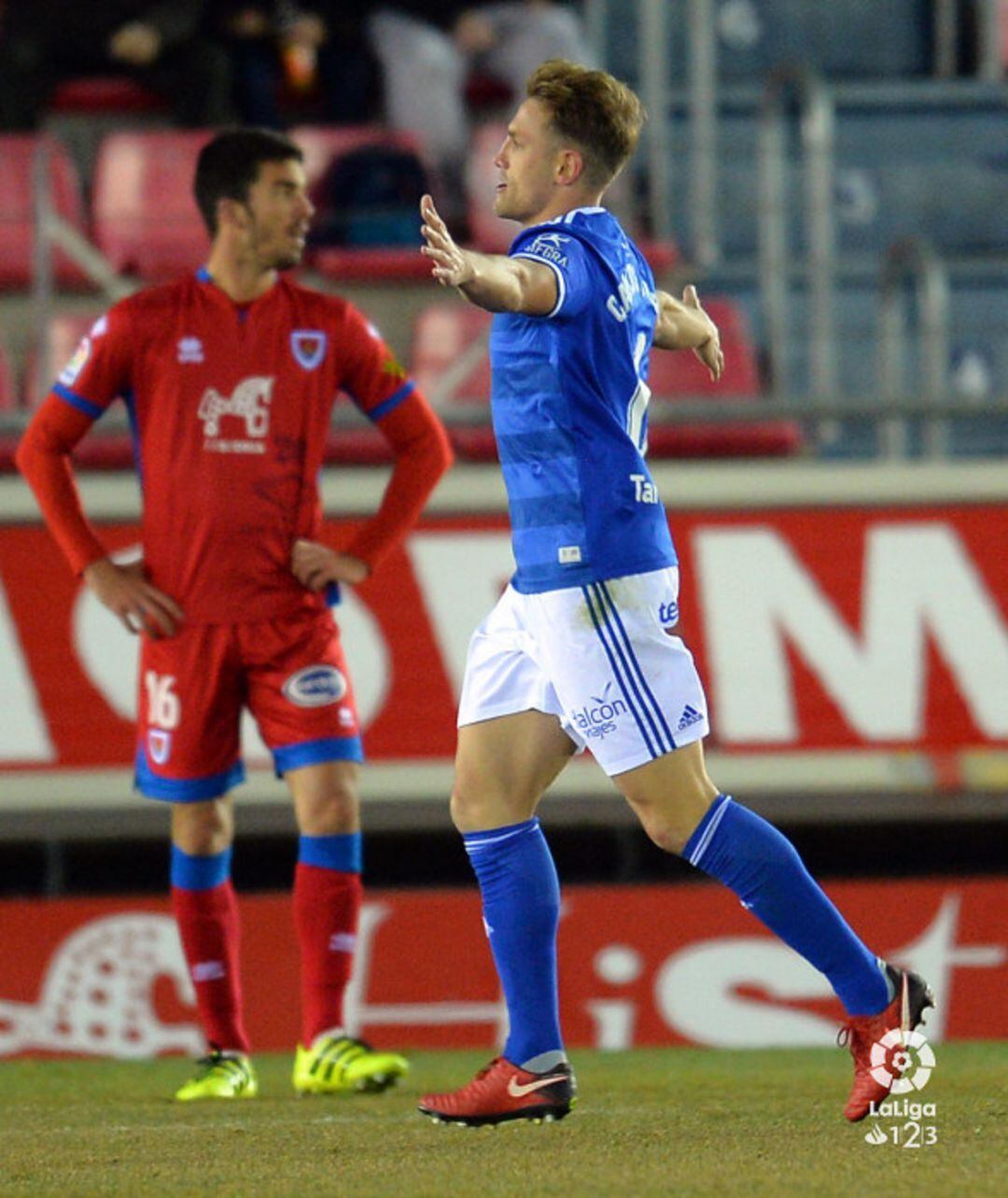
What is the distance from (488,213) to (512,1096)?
531cm

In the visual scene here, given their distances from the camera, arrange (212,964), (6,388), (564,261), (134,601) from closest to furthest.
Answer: (564,261)
(134,601)
(212,964)
(6,388)

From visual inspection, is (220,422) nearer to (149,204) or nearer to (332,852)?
(332,852)

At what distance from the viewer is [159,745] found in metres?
Answer: 5.12

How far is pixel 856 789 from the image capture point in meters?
7.21

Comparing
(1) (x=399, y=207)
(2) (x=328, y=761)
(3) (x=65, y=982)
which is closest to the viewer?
(2) (x=328, y=761)

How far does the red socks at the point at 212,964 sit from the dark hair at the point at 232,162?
4.76 feet

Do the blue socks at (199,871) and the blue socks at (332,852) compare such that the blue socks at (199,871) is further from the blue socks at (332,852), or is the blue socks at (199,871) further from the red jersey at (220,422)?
the red jersey at (220,422)

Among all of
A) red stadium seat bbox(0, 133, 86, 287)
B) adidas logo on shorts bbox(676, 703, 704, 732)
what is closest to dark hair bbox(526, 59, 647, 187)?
adidas logo on shorts bbox(676, 703, 704, 732)

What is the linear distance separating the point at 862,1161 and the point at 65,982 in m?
3.90

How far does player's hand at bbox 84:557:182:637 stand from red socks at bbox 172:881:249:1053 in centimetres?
58

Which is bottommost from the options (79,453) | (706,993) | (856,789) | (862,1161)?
(706,993)

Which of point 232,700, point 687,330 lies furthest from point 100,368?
point 687,330

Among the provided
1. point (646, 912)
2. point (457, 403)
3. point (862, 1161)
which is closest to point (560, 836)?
point (646, 912)

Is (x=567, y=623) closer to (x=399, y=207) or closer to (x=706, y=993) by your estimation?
(x=706, y=993)
